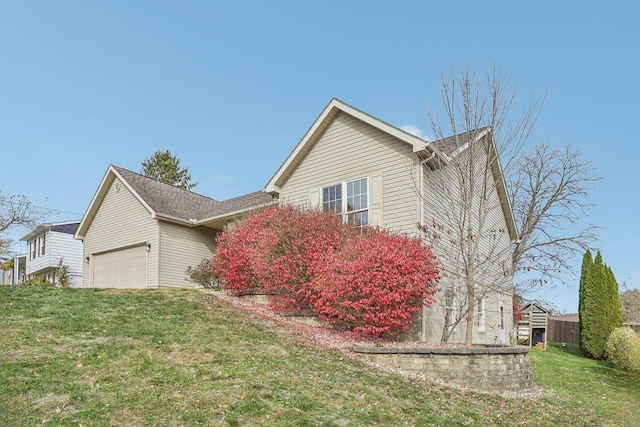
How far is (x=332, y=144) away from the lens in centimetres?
1563

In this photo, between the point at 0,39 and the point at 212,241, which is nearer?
the point at 0,39

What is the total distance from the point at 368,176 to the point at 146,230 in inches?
414

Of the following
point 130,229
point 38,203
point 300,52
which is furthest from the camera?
point 38,203

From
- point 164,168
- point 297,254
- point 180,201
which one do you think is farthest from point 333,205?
point 164,168

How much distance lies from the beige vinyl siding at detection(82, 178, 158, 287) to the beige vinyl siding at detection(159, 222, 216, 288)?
1.17 ft

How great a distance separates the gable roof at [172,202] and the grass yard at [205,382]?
301 inches

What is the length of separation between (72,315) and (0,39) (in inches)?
454

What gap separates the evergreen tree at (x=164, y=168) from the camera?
151ft

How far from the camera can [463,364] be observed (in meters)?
9.71

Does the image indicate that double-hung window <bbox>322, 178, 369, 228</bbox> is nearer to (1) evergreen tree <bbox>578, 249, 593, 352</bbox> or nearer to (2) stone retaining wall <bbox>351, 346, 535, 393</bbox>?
(2) stone retaining wall <bbox>351, 346, 535, 393</bbox>

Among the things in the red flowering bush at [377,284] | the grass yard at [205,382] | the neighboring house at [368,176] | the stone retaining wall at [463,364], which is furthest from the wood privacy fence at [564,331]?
the stone retaining wall at [463,364]

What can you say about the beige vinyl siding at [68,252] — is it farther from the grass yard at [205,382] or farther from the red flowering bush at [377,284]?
the red flowering bush at [377,284]

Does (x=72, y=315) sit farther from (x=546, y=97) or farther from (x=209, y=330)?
(x=546, y=97)

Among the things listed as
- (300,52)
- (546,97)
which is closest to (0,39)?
(300,52)
